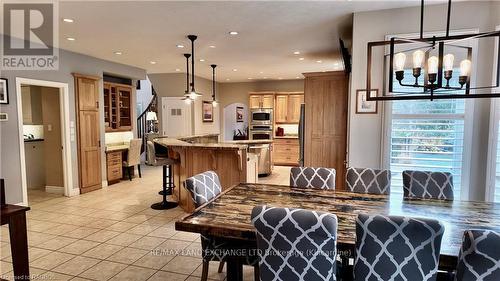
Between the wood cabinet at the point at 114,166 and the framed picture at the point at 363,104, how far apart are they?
5241mm

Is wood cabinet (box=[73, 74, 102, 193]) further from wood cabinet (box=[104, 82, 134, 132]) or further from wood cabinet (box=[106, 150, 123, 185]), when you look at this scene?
wood cabinet (box=[104, 82, 134, 132])

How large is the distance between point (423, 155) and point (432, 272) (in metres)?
2.36

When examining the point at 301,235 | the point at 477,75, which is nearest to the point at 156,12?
the point at 301,235

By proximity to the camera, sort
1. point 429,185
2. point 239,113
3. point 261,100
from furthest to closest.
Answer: point 239,113 < point 261,100 < point 429,185

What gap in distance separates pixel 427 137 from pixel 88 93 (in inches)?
230

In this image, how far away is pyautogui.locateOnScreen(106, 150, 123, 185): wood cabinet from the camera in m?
6.51

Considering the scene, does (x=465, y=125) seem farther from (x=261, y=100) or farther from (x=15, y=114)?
(x=261, y=100)

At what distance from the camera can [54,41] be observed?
4.84 m

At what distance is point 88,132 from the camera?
19.5ft

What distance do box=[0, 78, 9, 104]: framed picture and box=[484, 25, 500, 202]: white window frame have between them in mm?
6375

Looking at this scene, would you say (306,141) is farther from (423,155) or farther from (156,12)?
(156,12)

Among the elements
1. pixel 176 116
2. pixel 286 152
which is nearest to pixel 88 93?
pixel 176 116

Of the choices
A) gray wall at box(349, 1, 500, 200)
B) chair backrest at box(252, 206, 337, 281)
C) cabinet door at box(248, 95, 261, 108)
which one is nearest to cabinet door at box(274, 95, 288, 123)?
cabinet door at box(248, 95, 261, 108)

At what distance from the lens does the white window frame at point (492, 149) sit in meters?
3.15
